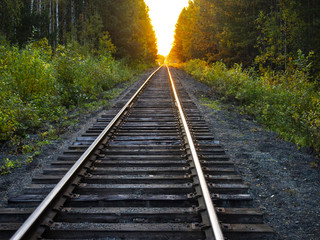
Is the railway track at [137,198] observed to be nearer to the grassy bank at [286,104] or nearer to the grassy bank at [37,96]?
the grassy bank at [37,96]

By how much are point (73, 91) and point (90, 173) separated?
6584 mm

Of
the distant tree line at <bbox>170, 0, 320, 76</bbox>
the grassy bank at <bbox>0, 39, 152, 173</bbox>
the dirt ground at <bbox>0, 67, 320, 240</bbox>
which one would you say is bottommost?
the dirt ground at <bbox>0, 67, 320, 240</bbox>

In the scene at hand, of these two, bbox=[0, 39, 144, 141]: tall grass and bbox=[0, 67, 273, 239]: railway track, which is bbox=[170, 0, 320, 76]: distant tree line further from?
bbox=[0, 67, 273, 239]: railway track

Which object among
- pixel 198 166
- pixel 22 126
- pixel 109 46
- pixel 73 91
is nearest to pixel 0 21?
pixel 109 46

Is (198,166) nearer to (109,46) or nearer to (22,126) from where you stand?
(22,126)

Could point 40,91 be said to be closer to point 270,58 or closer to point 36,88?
point 36,88

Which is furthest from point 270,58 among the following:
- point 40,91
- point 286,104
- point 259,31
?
point 40,91

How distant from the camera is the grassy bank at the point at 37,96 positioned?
5.48 metres

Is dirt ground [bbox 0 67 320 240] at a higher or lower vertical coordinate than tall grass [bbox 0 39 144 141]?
lower

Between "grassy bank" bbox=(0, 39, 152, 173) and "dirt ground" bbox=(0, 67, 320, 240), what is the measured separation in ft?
1.53

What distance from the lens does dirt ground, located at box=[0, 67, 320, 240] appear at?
2.85 meters

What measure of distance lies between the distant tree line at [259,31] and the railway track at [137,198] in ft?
40.2

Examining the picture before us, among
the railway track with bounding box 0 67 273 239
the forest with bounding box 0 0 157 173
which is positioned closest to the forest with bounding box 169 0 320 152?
the railway track with bounding box 0 67 273 239

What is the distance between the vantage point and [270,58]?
15.9 metres
